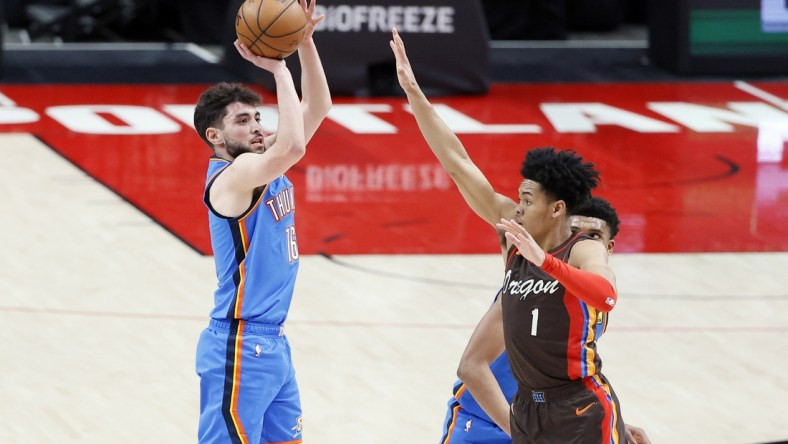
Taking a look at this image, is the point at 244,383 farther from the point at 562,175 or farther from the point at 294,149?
the point at 562,175

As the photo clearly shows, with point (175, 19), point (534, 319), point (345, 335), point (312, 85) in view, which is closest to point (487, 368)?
point (534, 319)

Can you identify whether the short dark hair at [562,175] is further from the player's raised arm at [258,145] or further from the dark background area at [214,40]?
the dark background area at [214,40]

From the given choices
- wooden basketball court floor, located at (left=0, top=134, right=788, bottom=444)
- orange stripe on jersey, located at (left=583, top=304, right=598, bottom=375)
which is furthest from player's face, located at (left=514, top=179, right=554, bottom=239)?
wooden basketball court floor, located at (left=0, top=134, right=788, bottom=444)

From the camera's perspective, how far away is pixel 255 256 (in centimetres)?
500

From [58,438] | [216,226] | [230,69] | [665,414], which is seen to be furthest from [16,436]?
[230,69]

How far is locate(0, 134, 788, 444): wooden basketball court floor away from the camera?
661 cm

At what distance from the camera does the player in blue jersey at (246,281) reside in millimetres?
4945

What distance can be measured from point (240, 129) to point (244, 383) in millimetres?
963

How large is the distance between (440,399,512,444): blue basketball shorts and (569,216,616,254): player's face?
33.5 inches

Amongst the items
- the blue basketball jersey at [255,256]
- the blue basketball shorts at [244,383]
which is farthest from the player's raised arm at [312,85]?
the blue basketball shorts at [244,383]

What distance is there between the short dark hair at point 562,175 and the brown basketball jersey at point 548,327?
16cm

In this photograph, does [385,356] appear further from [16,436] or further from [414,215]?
[414,215]

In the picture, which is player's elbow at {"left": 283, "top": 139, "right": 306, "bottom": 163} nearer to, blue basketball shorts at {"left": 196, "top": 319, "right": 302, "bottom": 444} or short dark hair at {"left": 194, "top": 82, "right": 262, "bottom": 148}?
short dark hair at {"left": 194, "top": 82, "right": 262, "bottom": 148}

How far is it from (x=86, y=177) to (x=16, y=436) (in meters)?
5.41
